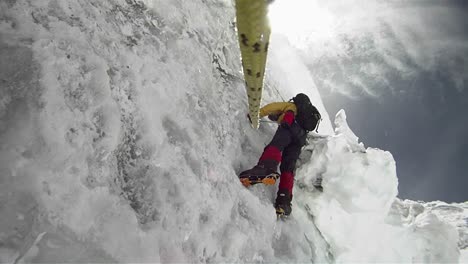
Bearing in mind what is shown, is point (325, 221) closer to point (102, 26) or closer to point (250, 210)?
point (250, 210)

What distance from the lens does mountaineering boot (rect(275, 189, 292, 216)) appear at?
4.76 meters

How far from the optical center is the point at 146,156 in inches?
127

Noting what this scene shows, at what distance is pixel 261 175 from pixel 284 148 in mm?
1112

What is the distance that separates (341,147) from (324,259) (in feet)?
7.17

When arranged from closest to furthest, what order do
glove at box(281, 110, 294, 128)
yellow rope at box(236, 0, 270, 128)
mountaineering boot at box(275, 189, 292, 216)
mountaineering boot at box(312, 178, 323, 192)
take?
yellow rope at box(236, 0, 270, 128) → mountaineering boot at box(275, 189, 292, 216) → glove at box(281, 110, 294, 128) → mountaineering boot at box(312, 178, 323, 192)

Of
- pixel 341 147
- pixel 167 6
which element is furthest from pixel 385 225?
pixel 167 6

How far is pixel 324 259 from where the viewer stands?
5.62 meters

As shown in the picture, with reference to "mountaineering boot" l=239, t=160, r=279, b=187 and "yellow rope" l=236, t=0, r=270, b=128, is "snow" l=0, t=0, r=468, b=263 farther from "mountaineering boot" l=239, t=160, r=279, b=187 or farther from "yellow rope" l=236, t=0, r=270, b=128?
"yellow rope" l=236, t=0, r=270, b=128

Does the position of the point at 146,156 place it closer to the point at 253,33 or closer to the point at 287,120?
the point at 253,33

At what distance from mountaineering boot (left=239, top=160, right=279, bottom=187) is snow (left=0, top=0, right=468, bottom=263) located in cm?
16

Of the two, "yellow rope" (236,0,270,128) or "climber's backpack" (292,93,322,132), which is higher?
"yellow rope" (236,0,270,128)

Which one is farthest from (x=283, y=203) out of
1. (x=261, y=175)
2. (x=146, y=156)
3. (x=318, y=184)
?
(x=146, y=156)

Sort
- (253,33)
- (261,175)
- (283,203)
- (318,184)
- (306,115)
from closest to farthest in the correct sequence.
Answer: (253,33)
(261,175)
(283,203)
(306,115)
(318,184)

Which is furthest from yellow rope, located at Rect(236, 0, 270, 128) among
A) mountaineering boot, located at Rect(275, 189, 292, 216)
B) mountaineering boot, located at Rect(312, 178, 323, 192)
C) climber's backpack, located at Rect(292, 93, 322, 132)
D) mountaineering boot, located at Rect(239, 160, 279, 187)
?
mountaineering boot, located at Rect(312, 178, 323, 192)
